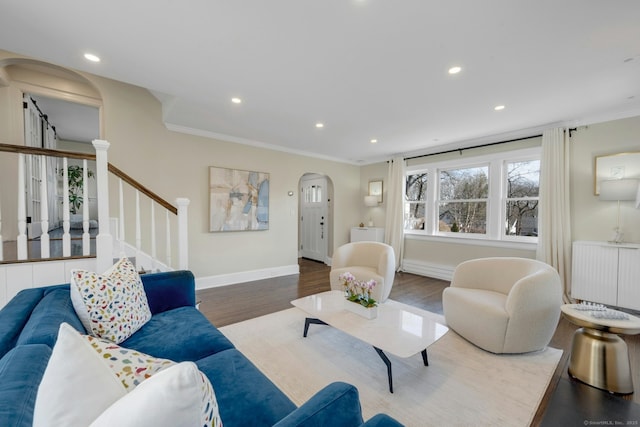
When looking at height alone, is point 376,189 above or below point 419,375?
above

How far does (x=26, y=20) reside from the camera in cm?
167

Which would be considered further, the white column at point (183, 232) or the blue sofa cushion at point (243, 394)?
the white column at point (183, 232)

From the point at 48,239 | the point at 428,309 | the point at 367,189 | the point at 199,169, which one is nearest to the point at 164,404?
the point at 48,239

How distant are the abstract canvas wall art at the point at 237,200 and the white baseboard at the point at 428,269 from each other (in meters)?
2.88

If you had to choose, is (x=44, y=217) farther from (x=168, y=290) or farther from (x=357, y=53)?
(x=357, y=53)

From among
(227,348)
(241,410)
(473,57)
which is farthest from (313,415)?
(473,57)

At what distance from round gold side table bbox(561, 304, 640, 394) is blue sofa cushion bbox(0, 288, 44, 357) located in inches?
124

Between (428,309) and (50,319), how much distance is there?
332 centimetres

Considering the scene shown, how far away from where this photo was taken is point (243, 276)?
14.1 feet

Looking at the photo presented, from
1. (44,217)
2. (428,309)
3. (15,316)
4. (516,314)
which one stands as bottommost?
(428,309)

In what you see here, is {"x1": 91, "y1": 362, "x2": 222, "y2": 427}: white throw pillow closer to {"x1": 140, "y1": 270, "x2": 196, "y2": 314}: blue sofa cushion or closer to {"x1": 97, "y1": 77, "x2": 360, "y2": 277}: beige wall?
{"x1": 140, "y1": 270, "x2": 196, "y2": 314}: blue sofa cushion

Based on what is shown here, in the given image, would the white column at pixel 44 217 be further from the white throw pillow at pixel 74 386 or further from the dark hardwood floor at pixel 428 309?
→ the white throw pillow at pixel 74 386

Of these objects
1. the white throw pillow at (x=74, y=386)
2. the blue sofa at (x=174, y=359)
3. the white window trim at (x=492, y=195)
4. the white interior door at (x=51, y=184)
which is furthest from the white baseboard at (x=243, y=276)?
the white throw pillow at (x=74, y=386)

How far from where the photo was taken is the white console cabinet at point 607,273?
2732 mm
